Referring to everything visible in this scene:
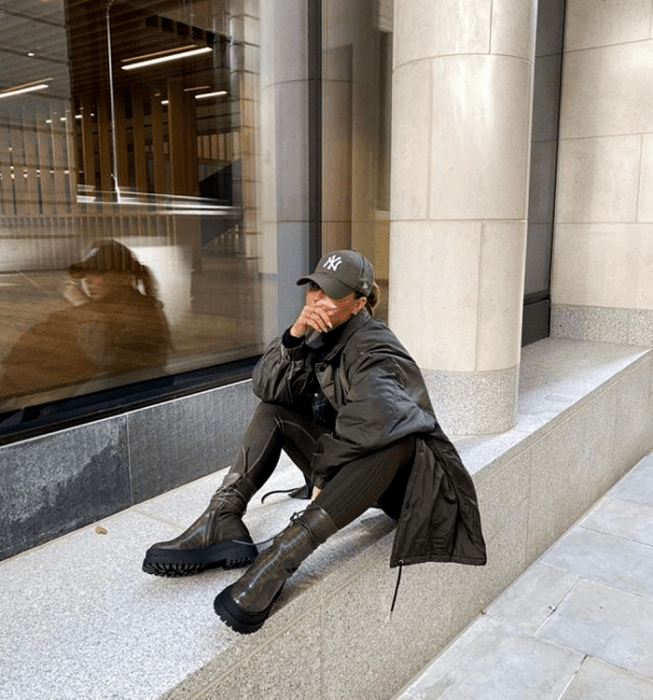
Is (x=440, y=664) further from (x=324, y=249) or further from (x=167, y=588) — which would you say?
(x=324, y=249)

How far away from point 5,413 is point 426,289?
235cm

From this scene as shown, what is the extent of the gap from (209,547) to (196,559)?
7 cm

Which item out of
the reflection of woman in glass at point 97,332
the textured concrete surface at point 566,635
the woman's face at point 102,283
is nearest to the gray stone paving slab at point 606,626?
the textured concrete surface at point 566,635

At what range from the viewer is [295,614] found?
2.54 meters

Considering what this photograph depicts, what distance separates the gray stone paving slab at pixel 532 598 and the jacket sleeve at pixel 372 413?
5.44 ft

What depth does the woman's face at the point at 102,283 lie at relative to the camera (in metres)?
3.67

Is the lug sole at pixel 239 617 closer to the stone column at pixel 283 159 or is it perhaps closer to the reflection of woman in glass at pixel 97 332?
the reflection of woman in glass at pixel 97 332

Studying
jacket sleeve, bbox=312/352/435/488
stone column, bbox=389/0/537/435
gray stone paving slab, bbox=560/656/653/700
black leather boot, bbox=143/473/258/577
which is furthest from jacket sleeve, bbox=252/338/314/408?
gray stone paving slab, bbox=560/656/653/700

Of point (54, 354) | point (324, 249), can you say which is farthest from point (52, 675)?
point (324, 249)

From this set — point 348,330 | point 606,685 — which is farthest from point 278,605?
point 606,685

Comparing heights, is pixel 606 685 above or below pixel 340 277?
below

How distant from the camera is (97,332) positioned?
3746 mm

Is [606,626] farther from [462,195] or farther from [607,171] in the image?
[607,171]

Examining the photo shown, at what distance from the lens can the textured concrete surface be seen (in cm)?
328
